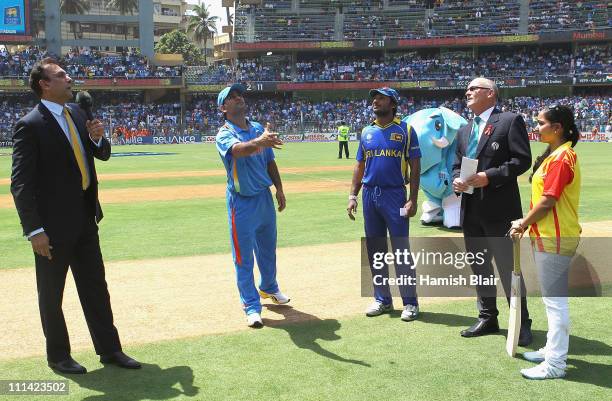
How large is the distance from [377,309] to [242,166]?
1.92 m

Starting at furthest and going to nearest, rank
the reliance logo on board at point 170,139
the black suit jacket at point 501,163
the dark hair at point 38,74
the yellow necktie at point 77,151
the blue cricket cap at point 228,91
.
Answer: the reliance logo on board at point 170,139 → the blue cricket cap at point 228,91 → the black suit jacket at point 501,163 → the yellow necktie at point 77,151 → the dark hair at point 38,74

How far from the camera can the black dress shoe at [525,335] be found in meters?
5.11

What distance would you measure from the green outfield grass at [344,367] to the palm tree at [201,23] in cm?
9544

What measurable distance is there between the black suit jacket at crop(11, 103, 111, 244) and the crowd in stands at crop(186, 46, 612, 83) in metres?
52.8

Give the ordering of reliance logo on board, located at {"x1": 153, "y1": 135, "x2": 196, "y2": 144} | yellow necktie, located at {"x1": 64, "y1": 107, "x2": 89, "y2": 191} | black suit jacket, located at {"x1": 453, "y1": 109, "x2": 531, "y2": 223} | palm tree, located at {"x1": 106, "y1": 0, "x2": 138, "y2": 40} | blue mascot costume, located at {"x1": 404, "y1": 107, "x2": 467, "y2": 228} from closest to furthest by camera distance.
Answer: yellow necktie, located at {"x1": 64, "y1": 107, "x2": 89, "y2": 191} < black suit jacket, located at {"x1": 453, "y1": 109, "x2": 531, "y2": 223} < blue mascot costume, located at {"x1": 404, "y1": 107, "x2": 467, "y2": 228} < reliance logo on board, located at {"x1": 153, "y1": 135, "x2": 196, "y2": 144} < palm tree, located at {"x1": 106, "y1": 0, "x2": 138, "y2": 40}

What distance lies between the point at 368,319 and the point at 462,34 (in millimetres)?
54936

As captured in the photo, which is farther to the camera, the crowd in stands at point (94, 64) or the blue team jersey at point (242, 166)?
the crowd in stands at point (94, 64)

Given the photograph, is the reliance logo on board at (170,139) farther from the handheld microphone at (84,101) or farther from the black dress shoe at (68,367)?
the black dress shoe at (68,367)

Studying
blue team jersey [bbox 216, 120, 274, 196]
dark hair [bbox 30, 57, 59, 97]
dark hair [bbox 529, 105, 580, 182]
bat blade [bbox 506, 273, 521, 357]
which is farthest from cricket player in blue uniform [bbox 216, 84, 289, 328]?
dark hair [bbox 529, 105, 580, 182]

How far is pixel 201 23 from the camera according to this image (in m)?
→ 95.6

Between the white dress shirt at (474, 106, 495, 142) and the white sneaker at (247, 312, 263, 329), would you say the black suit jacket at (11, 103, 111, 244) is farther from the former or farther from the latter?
the white dress shirt at (474, 106, 495, 142)

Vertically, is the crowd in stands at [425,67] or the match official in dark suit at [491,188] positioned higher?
the crowd in stands at [425,67]

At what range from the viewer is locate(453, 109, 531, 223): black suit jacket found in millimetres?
5055

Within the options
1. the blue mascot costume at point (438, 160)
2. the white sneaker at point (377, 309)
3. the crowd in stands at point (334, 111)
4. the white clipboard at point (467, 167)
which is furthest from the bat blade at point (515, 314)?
the crowd in stands at point (334, 111)
